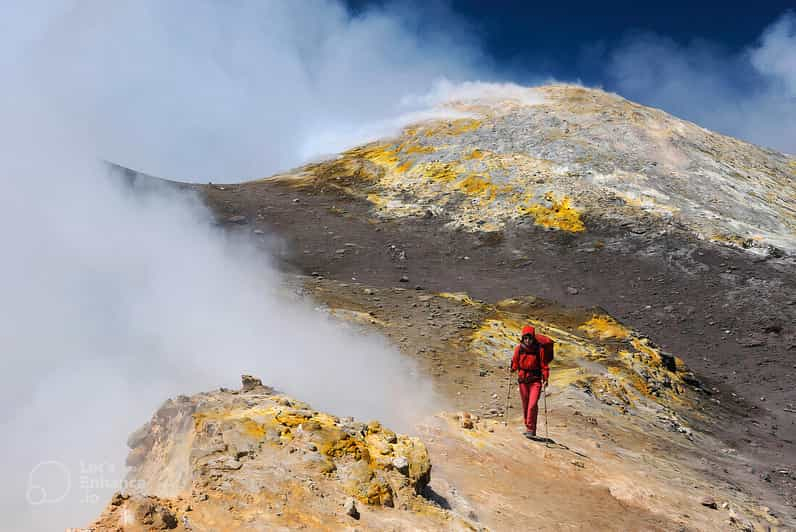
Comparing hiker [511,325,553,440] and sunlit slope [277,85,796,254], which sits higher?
sunlit slope [277,85,796,254]

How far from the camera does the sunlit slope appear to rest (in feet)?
98.7

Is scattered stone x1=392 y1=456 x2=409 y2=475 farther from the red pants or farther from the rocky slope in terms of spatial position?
the red pants

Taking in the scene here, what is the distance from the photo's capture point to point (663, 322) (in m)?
22.7

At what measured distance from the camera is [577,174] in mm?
33906

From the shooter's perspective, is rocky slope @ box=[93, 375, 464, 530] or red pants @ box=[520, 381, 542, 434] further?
red pants @ box=[520, 381, 542, 434]

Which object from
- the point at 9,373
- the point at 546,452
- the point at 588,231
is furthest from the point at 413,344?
the point at 588,231

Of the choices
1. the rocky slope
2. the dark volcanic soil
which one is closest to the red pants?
the rocky slope

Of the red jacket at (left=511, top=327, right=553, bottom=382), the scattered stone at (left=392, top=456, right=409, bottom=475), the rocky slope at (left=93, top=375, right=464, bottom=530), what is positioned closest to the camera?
the rocky slope at (left=93, top=375, right=464, bottom=530)

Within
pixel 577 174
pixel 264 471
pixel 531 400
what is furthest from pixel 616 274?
pixel 264 471

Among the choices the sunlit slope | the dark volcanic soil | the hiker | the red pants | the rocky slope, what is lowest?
the rocky slope

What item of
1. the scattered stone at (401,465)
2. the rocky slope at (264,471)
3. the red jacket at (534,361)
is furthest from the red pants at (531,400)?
the scattered stone at (401,465)

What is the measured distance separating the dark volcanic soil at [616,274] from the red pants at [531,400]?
7919mm

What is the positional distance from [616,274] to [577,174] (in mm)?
9688

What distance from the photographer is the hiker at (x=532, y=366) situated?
955cm
